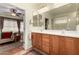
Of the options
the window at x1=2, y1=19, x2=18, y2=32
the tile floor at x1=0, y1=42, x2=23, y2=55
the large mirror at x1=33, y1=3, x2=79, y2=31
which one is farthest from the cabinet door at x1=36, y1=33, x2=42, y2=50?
the window at x1=2, y1=19, x2=18, y2=32

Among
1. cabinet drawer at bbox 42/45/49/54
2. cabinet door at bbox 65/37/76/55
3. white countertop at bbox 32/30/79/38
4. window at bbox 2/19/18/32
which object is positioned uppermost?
window at bbox 2/19/18/32

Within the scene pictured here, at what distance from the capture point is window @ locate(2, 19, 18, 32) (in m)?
1.50

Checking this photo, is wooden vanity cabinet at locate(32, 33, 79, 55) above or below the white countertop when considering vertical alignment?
below

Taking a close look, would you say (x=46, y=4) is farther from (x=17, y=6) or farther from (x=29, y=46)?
(x=29, y=46)

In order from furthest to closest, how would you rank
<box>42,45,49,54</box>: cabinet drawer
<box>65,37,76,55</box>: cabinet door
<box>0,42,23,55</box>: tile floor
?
<box>42,45,49,54</box>: cabinet drawer
<box>0,42,23,55</box>: tile floor
<box>65,37,76,55</box>: cabinet door

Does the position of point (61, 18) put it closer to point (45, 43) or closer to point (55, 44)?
point (55, 44)

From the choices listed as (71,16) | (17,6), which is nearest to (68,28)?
(71,16)

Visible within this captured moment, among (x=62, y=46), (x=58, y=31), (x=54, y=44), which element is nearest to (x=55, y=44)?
(x=54, y=44)

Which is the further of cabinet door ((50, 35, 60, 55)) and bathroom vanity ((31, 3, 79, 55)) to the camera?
cabinet door ((50, 35, 60, 55))

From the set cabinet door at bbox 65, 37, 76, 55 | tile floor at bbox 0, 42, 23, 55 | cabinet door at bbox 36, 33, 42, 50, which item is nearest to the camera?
cabinet door at bbox 65, 37, 76, 55

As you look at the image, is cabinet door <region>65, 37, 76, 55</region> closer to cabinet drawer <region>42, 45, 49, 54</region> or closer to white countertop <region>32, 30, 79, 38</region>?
white countertop <region>32, 30, 79, 38</region>

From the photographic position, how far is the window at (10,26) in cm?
150

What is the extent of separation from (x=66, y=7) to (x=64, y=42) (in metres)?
0.58
